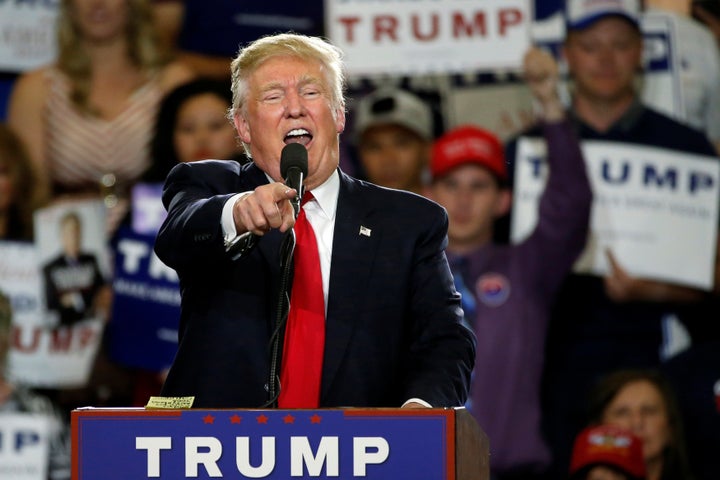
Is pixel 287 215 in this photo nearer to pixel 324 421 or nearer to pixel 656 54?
pixel 324 421

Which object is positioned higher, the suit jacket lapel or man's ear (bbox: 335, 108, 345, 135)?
man's ear (bbox: 335, 108, 345, 135)

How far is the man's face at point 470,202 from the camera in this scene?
550cm

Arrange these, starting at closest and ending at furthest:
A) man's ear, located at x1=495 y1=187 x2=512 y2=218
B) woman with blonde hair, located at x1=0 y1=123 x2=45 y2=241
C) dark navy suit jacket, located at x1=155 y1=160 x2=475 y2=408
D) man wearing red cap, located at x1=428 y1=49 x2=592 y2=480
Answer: dark navy suit jacket, located at x1=155 y1=160 x2=475 y2=408, man wearing red cap, located at x1=428 y1=49 x2=592 y2=480, man's ear, located at x1=495 y1=187 x2=512 y2=218, woman with blonde hair, located at x1=0 y1=123 x2=45 y2=241

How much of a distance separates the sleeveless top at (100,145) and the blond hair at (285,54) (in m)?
3.67

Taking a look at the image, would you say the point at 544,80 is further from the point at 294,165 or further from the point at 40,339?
the point at 294,165

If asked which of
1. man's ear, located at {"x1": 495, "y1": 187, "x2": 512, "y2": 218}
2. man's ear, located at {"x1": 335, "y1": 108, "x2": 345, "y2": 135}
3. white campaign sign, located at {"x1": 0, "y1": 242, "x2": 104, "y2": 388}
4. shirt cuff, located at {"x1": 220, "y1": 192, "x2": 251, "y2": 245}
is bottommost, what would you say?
white campaign sign, located at {"x1": 0, "y1": 242, "x2": 104, "y2": 388}

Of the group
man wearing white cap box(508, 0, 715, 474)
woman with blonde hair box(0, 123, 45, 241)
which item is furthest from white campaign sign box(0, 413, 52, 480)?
man wearing white cap box(508, 0, 715, 474)

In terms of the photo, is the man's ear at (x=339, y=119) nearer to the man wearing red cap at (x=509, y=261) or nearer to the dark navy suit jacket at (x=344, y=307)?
the dark navy suit jacket at (x=344, y=307)

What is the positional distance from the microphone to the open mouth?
177mm

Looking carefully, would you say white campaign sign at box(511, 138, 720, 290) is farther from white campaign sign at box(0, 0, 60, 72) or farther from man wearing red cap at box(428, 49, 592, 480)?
white campaign sign at box(0, 0, 60, 72)

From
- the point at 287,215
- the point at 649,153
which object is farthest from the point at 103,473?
the point at 649,153

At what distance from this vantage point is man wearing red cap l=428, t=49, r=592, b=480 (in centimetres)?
532

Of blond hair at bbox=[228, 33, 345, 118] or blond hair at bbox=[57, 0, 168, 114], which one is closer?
blond hair at bbox=[228, 33, 345, 118]

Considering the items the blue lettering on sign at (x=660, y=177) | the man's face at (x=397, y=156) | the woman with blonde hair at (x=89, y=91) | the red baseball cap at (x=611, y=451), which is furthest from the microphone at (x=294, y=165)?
the woman with blonde hair at (x=89, y=91)
